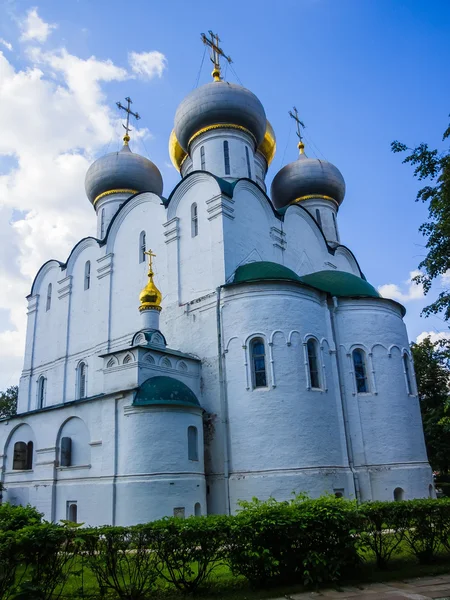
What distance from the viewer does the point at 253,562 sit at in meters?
5.41

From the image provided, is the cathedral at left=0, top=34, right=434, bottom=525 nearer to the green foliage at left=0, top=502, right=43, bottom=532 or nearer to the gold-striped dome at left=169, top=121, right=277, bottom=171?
the gold-striped dome at left=169, top=121, right=277, bottom=171

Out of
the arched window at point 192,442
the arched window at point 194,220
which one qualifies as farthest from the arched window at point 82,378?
the arched window at point 192,442

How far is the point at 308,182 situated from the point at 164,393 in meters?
11.1

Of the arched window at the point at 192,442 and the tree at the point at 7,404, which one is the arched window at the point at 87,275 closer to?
the arched window at the point at 192,442

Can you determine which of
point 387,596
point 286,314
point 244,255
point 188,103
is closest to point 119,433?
point 286,314

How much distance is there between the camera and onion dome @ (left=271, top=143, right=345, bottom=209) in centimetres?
1888

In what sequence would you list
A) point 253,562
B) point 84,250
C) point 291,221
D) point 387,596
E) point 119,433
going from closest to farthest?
point 387,596
point 253,562
point 119,433
point 291,221
point 84,250

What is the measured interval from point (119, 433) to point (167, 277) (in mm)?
4843

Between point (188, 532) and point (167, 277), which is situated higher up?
point (167, 277)

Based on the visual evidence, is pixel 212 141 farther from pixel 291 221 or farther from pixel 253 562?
pixel 253 562

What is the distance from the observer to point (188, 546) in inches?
209

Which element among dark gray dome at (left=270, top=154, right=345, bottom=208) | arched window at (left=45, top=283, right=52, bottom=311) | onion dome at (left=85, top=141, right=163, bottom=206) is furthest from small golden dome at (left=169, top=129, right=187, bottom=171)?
arched window at (left=45, top=283, right=52, bottom=311)

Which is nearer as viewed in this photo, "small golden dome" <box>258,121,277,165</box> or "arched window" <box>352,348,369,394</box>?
"arched window" <box>352,348,369,394</box>

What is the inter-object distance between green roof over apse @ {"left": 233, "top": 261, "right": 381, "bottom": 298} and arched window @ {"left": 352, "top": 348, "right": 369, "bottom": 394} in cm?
152
